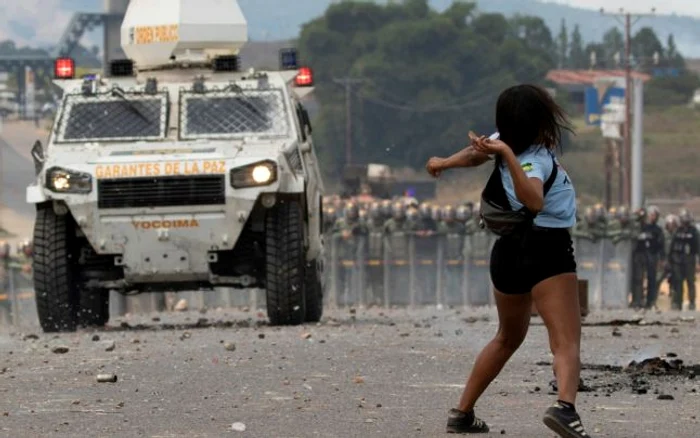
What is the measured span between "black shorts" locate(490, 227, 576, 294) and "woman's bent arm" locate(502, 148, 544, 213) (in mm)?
158

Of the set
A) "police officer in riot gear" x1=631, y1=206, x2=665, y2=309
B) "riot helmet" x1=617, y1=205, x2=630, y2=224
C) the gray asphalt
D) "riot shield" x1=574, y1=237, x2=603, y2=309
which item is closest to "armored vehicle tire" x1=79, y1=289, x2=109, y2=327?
"riot shield" x1=574, y1=237, x2=603, y2=309

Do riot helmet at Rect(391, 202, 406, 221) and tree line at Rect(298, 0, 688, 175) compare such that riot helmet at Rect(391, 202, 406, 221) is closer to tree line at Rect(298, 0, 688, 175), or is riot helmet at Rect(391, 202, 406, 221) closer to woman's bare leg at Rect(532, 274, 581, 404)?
woman's bare leg at Rect(532, 274, 581, 404)

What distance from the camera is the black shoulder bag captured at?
9.34 metres

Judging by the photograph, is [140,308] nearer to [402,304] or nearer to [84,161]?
[402,304]

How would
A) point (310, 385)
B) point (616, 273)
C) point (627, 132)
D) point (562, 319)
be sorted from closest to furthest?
point (562, 319), point (310, 385), point (616, 273), point (627, 132)

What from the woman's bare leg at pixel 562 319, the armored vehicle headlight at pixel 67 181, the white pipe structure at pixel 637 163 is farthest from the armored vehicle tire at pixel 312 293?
the white pipe structure at pixel 637 163

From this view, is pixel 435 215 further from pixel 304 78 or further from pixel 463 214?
pixel 304 78

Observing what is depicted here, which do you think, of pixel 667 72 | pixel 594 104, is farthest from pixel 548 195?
pixel 667 72

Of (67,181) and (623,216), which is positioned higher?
(67,181)

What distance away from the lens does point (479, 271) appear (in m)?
32.6

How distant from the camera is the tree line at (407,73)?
8944 cm

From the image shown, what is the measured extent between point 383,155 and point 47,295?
240 feet

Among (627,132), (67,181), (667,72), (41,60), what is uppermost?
(67,181)

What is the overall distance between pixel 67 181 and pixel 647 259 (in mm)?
16287
